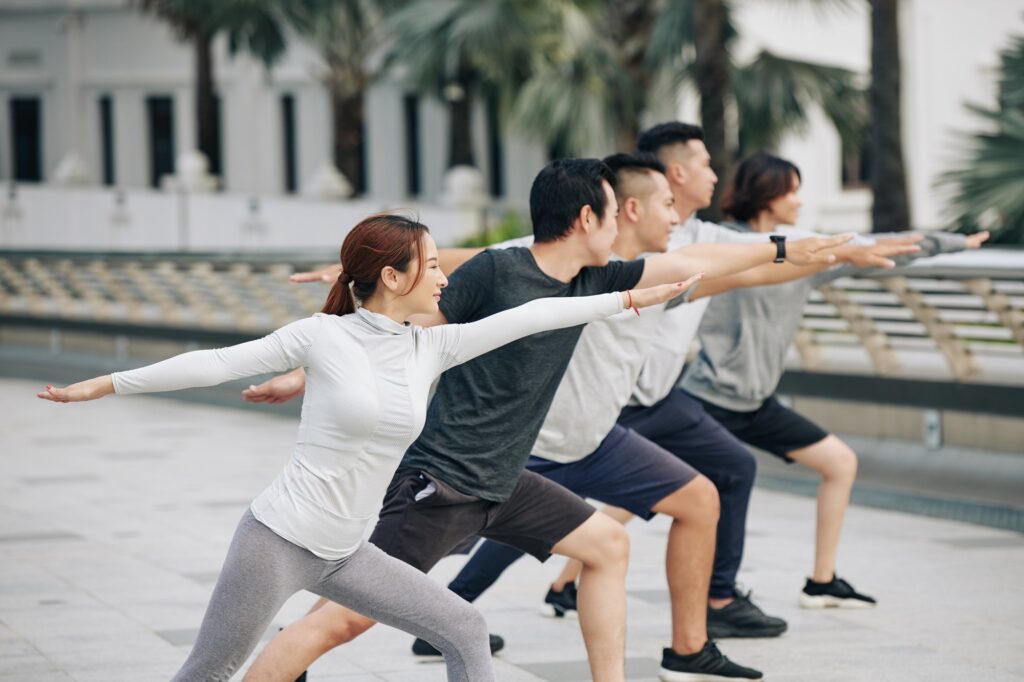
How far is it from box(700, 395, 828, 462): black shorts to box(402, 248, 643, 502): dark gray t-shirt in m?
2.05

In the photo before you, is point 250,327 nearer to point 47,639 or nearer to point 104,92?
point 47,639

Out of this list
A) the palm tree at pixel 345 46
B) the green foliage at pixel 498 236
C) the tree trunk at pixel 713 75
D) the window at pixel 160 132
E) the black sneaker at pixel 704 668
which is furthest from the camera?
the window at pixel 160 132

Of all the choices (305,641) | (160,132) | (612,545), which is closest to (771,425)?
(612,545)

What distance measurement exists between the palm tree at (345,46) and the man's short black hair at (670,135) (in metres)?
25.7

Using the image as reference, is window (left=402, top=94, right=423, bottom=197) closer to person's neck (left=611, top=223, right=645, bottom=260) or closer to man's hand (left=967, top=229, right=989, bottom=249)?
man's hand (left=967, top=229, right=989, bottom=249)

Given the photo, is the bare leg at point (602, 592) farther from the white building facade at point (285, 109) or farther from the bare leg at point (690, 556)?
the white building facade at point (285, 109)

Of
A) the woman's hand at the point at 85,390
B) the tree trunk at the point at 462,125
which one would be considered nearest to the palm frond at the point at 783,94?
the tree trunk at the point at 462,125

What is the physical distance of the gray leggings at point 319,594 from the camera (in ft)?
14.4

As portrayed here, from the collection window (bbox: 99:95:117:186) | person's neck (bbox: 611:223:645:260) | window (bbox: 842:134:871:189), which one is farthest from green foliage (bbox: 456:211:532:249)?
window (bbox: 99:95:117:186)

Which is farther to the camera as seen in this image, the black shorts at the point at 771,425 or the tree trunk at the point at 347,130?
the tree trunk at the point at 347,130

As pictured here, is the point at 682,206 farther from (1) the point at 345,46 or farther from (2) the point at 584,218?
(1) the point at 345,46

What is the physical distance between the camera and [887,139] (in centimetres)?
1672

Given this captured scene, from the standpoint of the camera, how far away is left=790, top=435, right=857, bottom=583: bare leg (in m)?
7.27

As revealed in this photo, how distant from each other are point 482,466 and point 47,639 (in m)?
2.50
